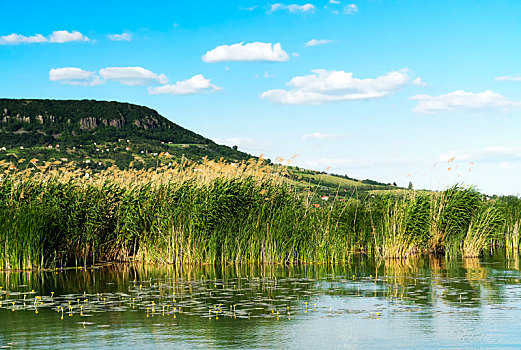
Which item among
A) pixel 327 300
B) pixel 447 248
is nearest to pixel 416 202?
pixel 447 248

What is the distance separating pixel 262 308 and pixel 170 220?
27.1 ft

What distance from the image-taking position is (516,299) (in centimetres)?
1241

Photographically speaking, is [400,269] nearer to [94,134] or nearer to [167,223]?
[167,223]

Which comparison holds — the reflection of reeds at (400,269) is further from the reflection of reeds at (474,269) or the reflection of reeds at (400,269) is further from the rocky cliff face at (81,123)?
the rocky cliff face at (81,123)

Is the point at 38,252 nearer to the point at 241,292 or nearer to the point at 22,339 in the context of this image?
the point at 241,292

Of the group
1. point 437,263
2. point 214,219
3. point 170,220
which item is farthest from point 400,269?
point 170,220

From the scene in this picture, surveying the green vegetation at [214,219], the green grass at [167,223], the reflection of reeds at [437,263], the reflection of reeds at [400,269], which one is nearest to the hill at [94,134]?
the green vegetation at [214,219]

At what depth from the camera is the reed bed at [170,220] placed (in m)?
18.4

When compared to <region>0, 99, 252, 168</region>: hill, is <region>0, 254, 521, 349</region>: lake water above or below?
below

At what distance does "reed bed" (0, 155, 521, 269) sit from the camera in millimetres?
18438

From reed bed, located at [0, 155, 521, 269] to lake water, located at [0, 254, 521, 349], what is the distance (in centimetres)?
111

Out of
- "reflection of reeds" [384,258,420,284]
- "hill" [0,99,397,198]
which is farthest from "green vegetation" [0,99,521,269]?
"hill" [0,99,397,198]

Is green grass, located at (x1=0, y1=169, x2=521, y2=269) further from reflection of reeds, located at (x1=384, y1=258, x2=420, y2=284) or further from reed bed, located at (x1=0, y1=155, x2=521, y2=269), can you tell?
reflection of reeds, located at (x1=384, y1=258, x2=420, y2=284)

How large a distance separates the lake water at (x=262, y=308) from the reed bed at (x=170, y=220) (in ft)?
3.64
